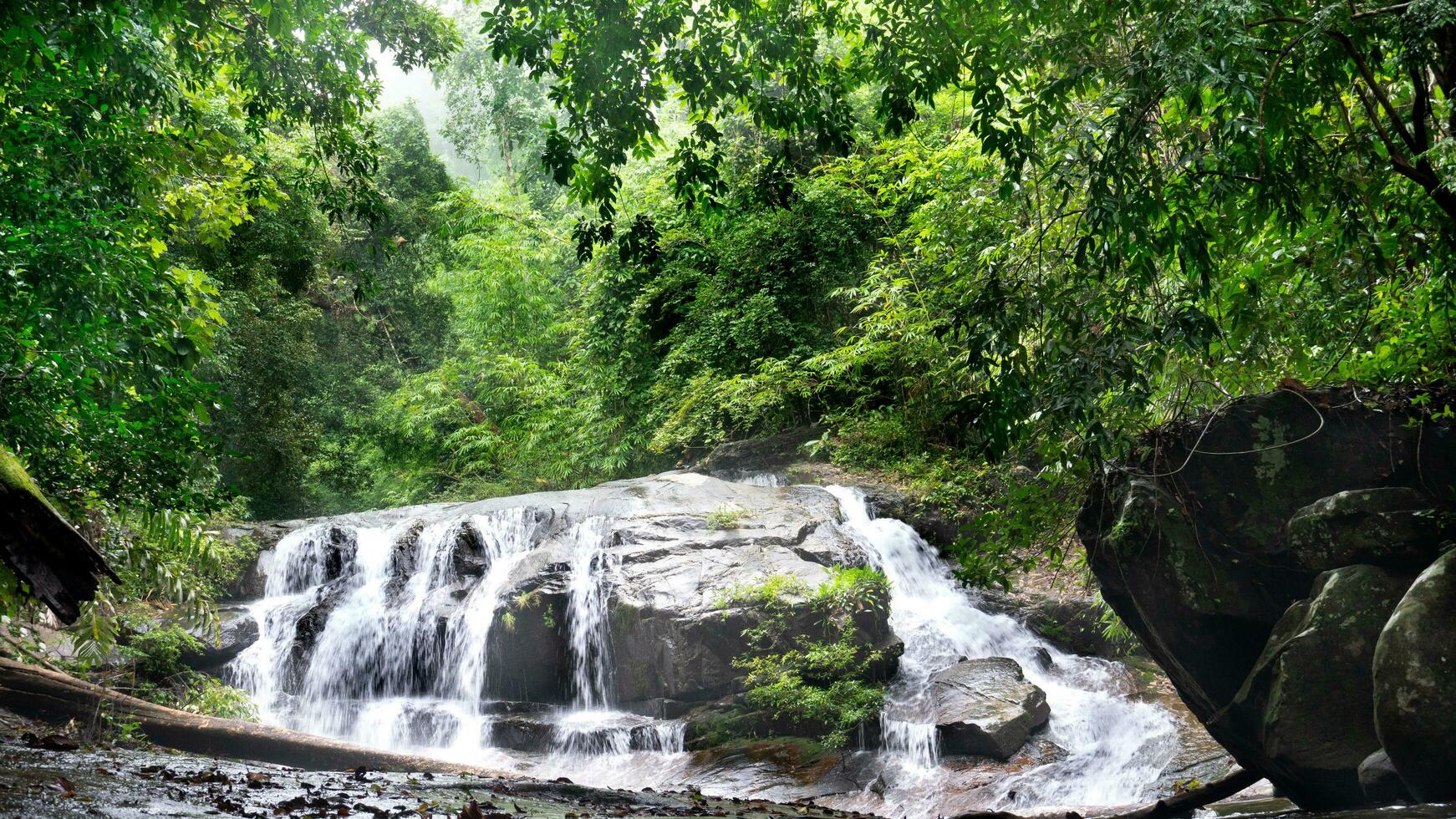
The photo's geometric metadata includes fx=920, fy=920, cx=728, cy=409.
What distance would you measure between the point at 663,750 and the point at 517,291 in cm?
1709

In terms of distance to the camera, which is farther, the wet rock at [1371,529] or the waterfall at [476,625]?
the waterfall at [476,625]

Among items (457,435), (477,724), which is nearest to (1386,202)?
(477,724)

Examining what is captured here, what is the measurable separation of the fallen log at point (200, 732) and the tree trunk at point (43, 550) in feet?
13.7

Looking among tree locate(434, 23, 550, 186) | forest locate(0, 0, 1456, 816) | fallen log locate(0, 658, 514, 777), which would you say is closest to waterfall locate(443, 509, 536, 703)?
forest locate(0, 0, 1456, 816)

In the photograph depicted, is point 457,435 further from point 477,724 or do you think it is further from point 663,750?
point 663,750

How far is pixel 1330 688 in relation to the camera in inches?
225

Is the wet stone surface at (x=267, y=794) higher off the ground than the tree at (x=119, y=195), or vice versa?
the tree at (x=119, y=195)

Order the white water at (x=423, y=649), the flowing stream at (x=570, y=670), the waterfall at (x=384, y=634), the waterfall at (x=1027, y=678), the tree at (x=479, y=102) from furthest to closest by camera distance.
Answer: the tree at (x=479, y=102) < the waterfall at (x=384, y=634) < the white water at (x=423, y=649) < the flowing stream at (x=570, y=670) < the waterfall at (x=1027, y=678)

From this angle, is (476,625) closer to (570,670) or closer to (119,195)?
(570,670)

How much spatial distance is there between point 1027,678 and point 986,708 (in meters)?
1.81

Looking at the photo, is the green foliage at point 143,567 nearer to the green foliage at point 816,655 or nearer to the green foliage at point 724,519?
the green foliage at point 816,655

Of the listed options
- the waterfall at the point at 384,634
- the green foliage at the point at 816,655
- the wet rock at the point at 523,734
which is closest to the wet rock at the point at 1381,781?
the green foliage at the point at 816,655

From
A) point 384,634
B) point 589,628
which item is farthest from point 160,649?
point 589,628

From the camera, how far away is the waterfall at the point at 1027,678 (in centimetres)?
866
